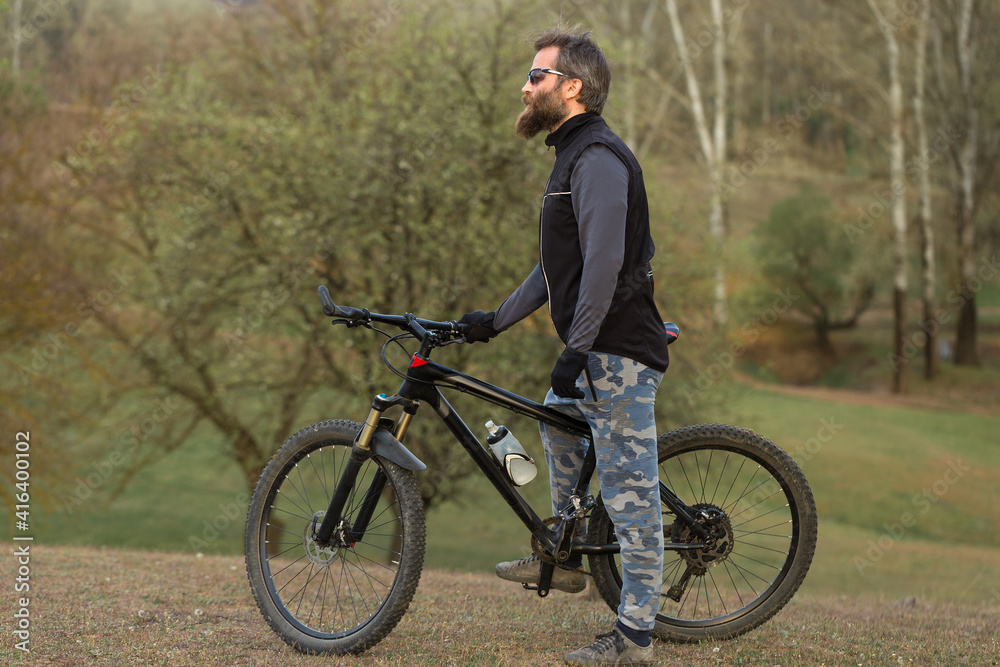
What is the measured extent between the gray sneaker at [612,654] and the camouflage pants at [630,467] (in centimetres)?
8

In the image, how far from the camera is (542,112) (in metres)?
3.18

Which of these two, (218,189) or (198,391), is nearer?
(218,189)

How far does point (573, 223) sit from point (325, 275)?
7.57 metres

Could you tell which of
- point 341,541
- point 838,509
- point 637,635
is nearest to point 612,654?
point 637,635

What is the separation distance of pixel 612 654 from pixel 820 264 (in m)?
31.5

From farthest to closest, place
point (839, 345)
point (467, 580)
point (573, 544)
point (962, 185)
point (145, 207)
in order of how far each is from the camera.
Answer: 1. point (839, 345)
2. point (962, 185)
3. point (145, 207)
4. point (467, 580)
5. point (573, 544)

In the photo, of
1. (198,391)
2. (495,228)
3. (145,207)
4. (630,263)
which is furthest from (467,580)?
(145,207)

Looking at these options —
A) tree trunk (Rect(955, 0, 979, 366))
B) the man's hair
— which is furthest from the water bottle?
tree trunk (Rect(955, 0, 979, 366))

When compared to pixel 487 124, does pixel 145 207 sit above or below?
below

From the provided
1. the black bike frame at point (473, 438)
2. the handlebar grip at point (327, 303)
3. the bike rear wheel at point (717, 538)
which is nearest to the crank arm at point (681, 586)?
the bike rear wheel at point (717, 538)

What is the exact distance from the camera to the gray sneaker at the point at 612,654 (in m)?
3.23

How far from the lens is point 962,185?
26.6 m

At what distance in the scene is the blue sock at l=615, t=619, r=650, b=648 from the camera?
326 centimetres

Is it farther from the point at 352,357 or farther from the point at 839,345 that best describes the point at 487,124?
the point at 839,345
